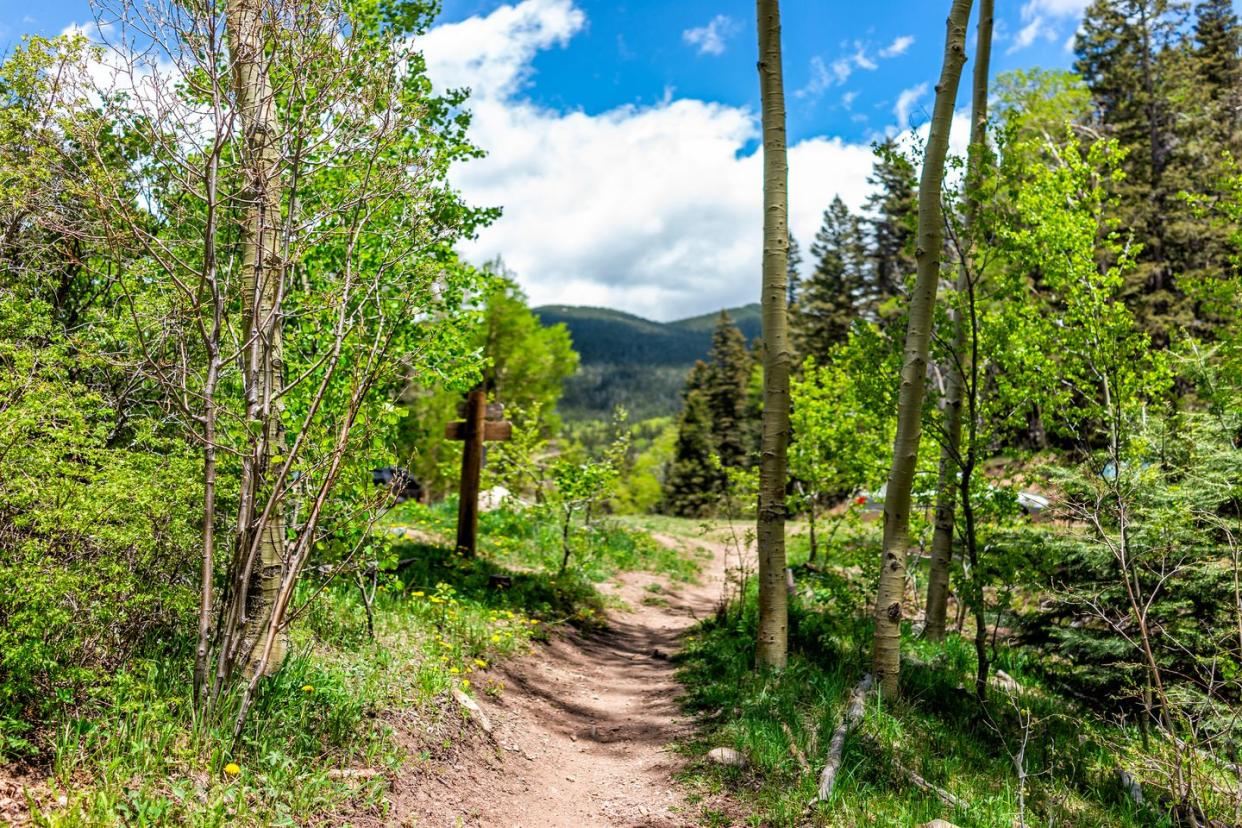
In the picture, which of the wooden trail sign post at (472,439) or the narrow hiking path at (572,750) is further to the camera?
the wooden trail sign post at (472,439)

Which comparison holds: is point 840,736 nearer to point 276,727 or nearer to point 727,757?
point 727,757

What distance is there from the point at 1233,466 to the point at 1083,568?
1733 millimetres

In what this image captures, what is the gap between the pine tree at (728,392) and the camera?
120ft

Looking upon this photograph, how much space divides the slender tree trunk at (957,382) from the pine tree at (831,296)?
968 inches

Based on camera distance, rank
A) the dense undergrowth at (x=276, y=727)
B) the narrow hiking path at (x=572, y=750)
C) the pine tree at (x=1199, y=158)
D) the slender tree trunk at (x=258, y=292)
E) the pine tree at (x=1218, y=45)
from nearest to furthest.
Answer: the dense undergrowth at (x=276, y=727) < the slender tree trunk at (x=258, y=292) < the narrow hiking path at (x=572, y=750) < the pine tree at (x=1199, y=158) < the pine tree at (x=1218, y=45)

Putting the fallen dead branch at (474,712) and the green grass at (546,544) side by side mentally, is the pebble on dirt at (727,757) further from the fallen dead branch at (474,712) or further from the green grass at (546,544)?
the green grass at (546,544)

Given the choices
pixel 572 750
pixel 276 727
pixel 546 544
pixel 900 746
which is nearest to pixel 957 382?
pixel 900 746

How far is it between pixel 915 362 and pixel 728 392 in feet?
106

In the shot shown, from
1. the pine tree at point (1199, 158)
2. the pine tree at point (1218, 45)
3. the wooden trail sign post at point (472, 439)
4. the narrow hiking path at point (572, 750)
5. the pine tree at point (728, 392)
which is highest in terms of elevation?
the pine tree at point (1218, 45)

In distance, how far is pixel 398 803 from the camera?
3914 millimetres

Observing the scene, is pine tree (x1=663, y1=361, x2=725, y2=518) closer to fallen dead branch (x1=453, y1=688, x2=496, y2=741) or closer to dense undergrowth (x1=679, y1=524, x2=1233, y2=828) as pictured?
dense undergrowth (x1=679, y1=524, x2=1233, y2=828)

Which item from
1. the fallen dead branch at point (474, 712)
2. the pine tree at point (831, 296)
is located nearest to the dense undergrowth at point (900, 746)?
the fallen dead branch at point (474, 712)

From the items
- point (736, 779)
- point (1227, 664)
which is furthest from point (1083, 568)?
point (736, 779)

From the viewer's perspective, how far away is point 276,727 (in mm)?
3863
